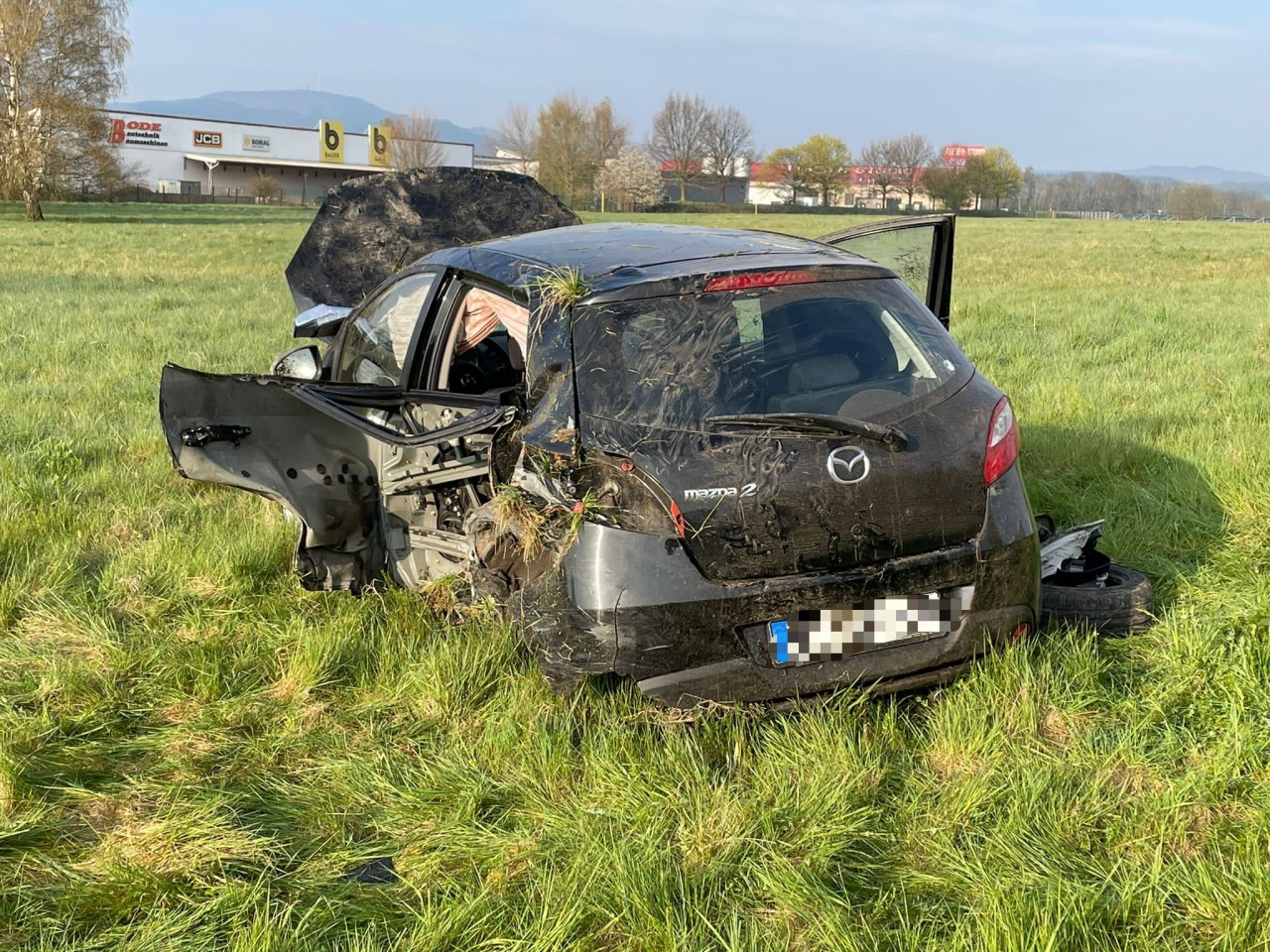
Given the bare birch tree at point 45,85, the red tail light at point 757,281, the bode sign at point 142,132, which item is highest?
the bode sign at point 142,132

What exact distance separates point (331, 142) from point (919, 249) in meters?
111

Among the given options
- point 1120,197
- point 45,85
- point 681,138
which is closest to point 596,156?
point 681,138

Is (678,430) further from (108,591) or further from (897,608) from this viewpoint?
(108,591)

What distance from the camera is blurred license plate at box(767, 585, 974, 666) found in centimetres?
329

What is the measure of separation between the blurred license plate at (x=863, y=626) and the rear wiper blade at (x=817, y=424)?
1.65 feet

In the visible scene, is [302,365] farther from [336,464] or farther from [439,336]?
[439,336]

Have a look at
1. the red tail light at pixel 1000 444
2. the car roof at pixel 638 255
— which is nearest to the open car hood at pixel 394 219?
the car roof at pixel 638 255

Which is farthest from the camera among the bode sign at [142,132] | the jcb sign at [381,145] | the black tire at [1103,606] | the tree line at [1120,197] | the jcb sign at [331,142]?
the tree line at [1120,197]

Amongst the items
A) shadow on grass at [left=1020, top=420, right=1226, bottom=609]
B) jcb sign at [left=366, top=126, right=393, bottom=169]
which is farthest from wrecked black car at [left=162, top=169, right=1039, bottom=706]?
jcb sign at [left=366, top=126, right=393, bottom=169]

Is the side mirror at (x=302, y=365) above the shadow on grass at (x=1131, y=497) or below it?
above

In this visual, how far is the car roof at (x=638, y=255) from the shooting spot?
12.2ft

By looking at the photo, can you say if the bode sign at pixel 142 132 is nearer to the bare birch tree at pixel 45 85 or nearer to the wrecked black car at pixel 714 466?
the bare birch tree at pixel 45 85

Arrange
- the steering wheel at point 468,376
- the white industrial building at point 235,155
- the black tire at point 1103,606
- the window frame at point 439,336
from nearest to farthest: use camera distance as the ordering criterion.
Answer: the black tire at point 1103,606 < the window frame at point 439,336 < the steering wheel at point 468,376 < the white industrial building at point 235,155

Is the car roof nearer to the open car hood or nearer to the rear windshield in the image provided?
the rear windshield
